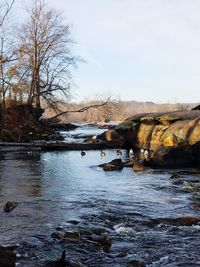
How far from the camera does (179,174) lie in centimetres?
1897

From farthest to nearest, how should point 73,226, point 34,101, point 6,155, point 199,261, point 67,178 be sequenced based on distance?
1. point 34,101
2. point 6,155
3. point 67,178
4. point 73,226
5. point 199,261

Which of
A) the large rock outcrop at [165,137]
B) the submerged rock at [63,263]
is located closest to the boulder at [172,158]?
the large rock outcrop at [165,137]

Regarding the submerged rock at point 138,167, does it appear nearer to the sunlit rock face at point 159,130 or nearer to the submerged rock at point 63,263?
the sunlit rock face at point 159,130

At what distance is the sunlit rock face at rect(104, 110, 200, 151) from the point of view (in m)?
25.5

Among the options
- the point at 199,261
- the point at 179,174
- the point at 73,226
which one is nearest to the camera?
the point at 199,261

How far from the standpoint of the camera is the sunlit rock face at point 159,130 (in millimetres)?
25547

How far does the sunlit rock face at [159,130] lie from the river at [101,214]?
252 inches

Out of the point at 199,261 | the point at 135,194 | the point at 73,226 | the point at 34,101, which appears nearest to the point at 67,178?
the point at 135,194

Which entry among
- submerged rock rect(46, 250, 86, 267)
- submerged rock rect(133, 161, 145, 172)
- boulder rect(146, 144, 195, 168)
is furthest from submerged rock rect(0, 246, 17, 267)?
boulder rect(146, 144, 195, 168)

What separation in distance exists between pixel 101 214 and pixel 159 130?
19.7 m

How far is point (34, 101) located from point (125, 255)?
39285 mm

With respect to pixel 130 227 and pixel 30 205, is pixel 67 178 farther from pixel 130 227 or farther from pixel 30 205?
pixel 130 227

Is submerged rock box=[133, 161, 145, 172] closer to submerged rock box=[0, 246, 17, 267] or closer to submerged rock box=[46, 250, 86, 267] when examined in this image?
submerged rock box=[46, 250, 86, 267]

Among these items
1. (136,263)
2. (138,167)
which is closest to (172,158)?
(138,167)
